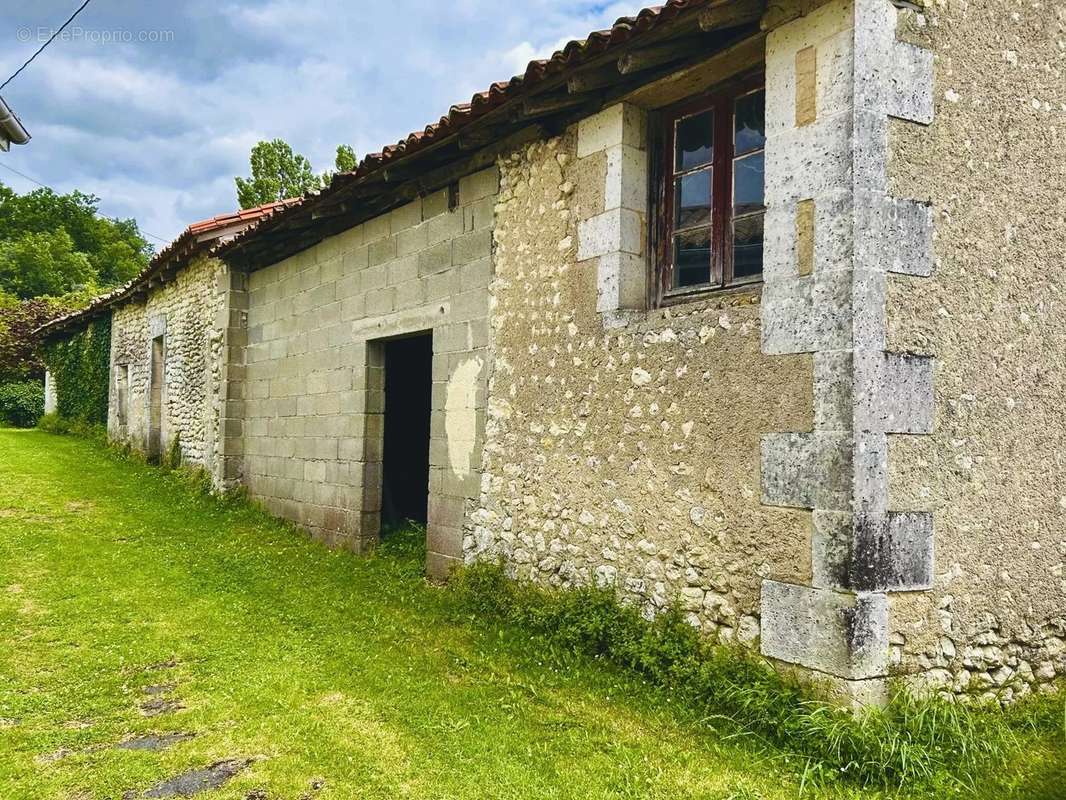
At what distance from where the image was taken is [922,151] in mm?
3748

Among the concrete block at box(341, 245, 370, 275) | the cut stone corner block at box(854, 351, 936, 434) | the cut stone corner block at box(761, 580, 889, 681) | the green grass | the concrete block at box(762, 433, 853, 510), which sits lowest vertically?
the green grass

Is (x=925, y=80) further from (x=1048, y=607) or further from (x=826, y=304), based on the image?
(x=1048, y=607)

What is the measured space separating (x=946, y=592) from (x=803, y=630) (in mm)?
759

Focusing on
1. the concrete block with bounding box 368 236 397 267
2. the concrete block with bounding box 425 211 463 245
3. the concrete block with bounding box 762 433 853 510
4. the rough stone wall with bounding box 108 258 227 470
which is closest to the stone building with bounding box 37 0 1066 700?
the concrete block with bounding box 762 433 853 510

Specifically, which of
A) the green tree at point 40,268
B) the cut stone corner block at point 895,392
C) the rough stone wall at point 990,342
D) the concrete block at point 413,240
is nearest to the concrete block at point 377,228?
the concrete block at point 413,240

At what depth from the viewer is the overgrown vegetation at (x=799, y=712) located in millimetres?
3215

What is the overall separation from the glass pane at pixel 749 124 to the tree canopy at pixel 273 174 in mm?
25865

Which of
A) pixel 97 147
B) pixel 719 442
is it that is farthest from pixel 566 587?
pixel 97 147

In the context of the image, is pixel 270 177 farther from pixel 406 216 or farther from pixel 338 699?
pixel 338 699

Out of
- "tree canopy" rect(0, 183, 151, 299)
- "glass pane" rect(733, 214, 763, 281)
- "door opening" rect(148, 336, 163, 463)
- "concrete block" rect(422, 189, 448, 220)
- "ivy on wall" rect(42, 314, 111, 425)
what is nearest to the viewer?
"glass pane" rect(733, 214, 763, 281)

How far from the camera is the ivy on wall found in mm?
17188

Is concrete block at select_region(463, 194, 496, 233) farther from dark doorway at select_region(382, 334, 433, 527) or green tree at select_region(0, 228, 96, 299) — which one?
green tree at select_region(0, 228, 96, 299)

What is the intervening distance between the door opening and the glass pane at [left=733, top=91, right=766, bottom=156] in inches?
478

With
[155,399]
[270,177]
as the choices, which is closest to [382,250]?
[155,399]
